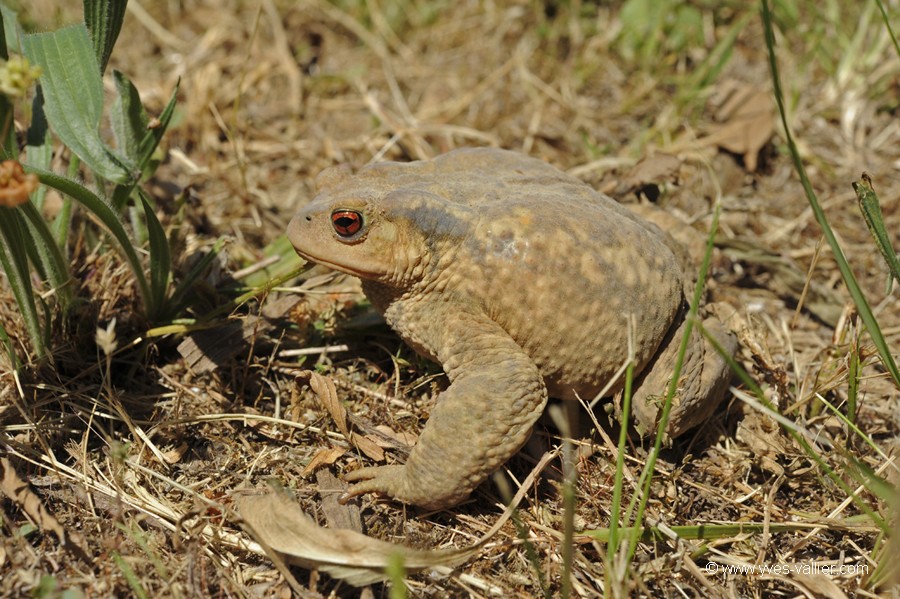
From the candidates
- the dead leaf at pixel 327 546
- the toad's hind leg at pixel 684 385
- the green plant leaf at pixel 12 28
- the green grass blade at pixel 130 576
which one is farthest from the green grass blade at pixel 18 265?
the toad's hind leg at pixel 684 385

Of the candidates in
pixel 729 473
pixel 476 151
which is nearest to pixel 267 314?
pixel 476 151

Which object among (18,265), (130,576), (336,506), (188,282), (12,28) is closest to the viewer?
(130,576)

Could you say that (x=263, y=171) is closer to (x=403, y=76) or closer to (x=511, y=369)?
(x=403, y=76)

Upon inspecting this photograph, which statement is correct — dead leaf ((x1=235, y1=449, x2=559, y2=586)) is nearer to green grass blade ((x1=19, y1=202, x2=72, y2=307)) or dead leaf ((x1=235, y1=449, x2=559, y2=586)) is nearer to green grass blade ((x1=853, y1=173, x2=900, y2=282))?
green grass blade ((x1=19, y1=202, x2=72, y2=307))

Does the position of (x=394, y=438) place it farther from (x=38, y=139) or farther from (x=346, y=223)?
(x=38, y=139)

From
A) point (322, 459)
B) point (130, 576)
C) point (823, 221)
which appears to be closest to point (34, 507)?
point (130, 576)
